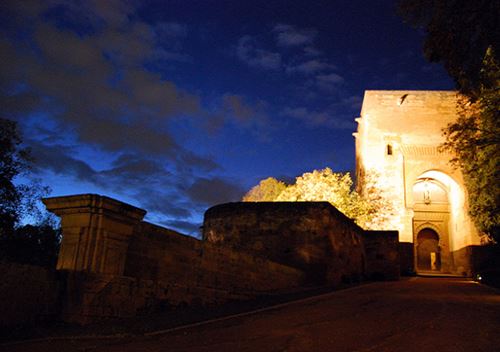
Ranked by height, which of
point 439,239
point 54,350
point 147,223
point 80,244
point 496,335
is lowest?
point 54,350

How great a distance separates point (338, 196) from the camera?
25.2 meters

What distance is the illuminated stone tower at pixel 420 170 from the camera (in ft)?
96.2

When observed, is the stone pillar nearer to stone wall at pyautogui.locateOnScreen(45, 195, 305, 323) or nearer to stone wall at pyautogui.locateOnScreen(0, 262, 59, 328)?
stone wall at pyautogui.locateOnScreen(45, 195, 305, 323)

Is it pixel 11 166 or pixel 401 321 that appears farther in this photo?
pixel 11 166

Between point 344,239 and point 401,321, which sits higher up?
point 344,239

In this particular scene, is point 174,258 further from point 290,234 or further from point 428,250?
point 428,250

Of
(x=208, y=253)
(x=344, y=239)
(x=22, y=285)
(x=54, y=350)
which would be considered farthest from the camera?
(x=344, y=239)

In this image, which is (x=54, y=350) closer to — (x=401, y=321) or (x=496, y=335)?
(x=401, y=321)

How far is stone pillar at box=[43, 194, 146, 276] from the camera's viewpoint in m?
5.48

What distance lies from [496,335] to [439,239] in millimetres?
30009

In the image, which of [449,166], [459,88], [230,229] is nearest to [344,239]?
[230,229]

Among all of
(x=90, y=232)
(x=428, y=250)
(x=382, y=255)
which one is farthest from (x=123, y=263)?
(x=428, y=250)

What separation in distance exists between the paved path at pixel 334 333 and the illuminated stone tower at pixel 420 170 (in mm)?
23061

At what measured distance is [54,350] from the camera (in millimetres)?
4297
